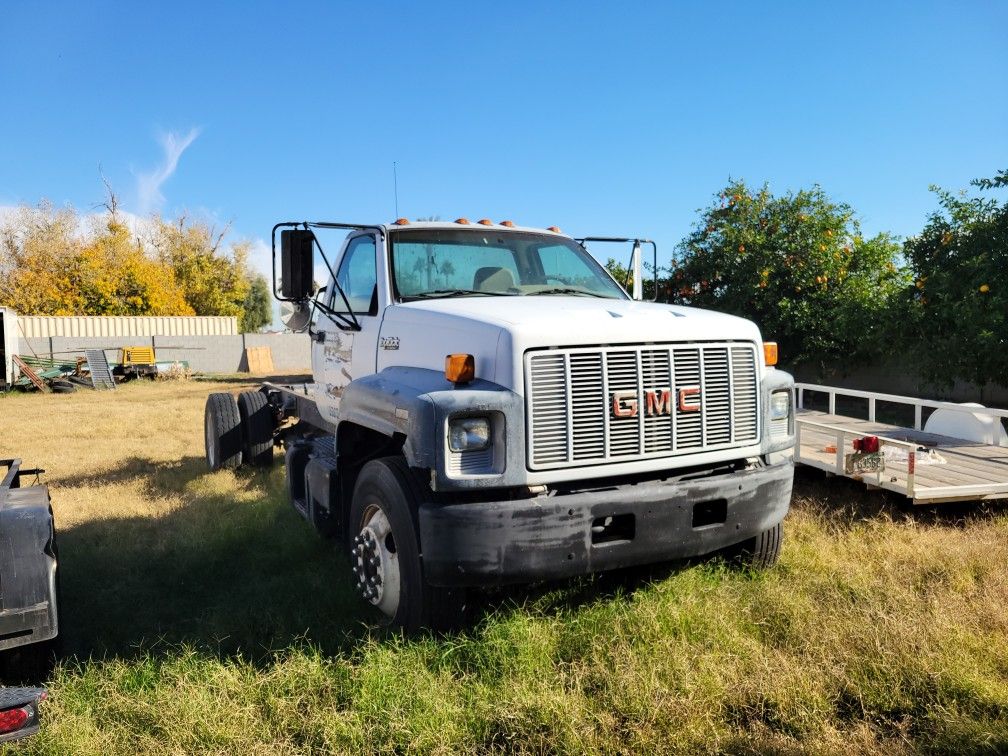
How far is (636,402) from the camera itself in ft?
11.8

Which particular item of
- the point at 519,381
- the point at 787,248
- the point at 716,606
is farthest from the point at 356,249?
the point at 787,248

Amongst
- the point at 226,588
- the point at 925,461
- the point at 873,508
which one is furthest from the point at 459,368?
the point at 925,461

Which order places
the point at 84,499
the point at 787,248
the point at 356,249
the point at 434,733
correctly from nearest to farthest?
the point at 434,733, the point at 356,249, the point at 84,499, the point at 787,248

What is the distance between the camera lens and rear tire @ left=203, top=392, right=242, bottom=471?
26.0 feet

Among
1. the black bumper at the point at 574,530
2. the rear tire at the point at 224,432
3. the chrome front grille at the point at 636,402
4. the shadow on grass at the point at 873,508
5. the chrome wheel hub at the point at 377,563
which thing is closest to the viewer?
the black bumper at the point at 574,530

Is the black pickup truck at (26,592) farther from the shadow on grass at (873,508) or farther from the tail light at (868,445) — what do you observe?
the tail light at (868,445)

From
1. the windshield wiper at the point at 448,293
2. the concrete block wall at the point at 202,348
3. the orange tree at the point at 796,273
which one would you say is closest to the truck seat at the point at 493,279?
the windshield wiper at the point at 448,293

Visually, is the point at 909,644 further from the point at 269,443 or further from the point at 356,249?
the point at 269,443

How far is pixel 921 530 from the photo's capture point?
5391 millimetres

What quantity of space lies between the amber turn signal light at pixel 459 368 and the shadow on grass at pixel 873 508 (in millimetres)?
3396

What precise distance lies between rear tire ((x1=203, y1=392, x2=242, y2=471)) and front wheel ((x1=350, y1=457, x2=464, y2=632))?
437 cm

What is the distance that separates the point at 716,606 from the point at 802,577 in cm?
79

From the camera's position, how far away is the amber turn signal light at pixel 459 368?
11.5 ft

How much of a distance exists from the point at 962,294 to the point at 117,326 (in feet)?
105
